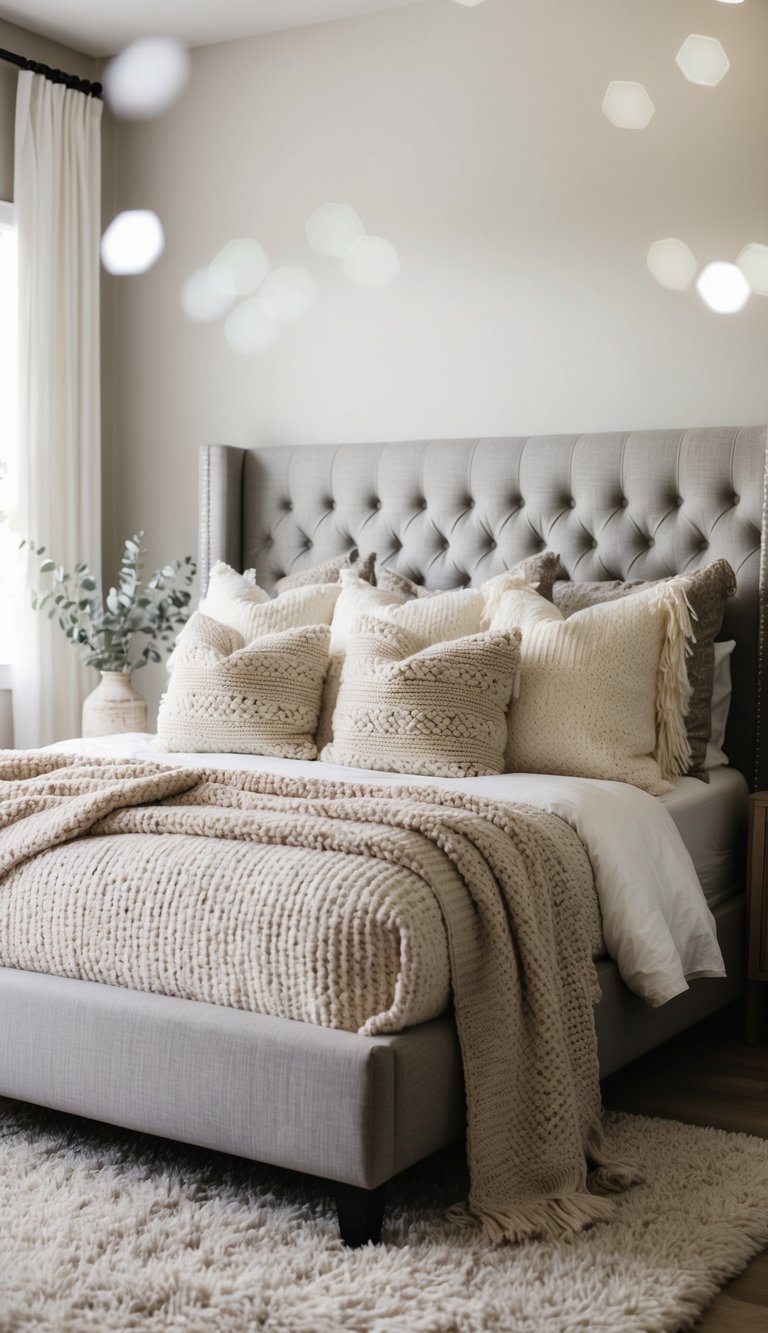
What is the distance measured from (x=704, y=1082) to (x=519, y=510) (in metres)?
1.64

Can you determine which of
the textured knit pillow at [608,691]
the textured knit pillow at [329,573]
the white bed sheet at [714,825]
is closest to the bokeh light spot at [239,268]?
the textured knit pillow at [329,573]

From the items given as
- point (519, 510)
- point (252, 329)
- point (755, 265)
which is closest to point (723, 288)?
point (755, 265)

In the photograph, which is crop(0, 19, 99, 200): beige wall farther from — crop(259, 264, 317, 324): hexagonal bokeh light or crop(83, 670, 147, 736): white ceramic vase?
crop(83, 670, 147, 736): white ceramic vase

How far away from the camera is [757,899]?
3.06m

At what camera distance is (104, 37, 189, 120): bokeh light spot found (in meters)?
4.52

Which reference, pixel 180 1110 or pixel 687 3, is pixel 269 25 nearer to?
pixel 687 3

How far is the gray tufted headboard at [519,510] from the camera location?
11.2 feet

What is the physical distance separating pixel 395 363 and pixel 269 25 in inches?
45.0

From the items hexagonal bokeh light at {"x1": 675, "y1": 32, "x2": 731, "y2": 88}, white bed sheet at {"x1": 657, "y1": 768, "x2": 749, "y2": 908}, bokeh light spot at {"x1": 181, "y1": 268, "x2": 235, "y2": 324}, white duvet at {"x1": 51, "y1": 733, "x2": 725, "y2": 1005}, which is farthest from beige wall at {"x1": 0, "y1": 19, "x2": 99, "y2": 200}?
white bed sheet at {"x1": 657, "y1": 768, "x2": 749, "y2": 908}

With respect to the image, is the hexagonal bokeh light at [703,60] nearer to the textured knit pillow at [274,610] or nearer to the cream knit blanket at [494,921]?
the textured knit pillow at [274,610]

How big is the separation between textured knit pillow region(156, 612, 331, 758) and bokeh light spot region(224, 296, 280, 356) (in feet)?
4.88

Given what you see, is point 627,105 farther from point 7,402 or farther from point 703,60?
point 7,402

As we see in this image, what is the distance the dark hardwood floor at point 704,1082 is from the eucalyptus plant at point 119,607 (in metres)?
2.03

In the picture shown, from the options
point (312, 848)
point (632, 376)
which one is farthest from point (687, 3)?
point (312, 848)
